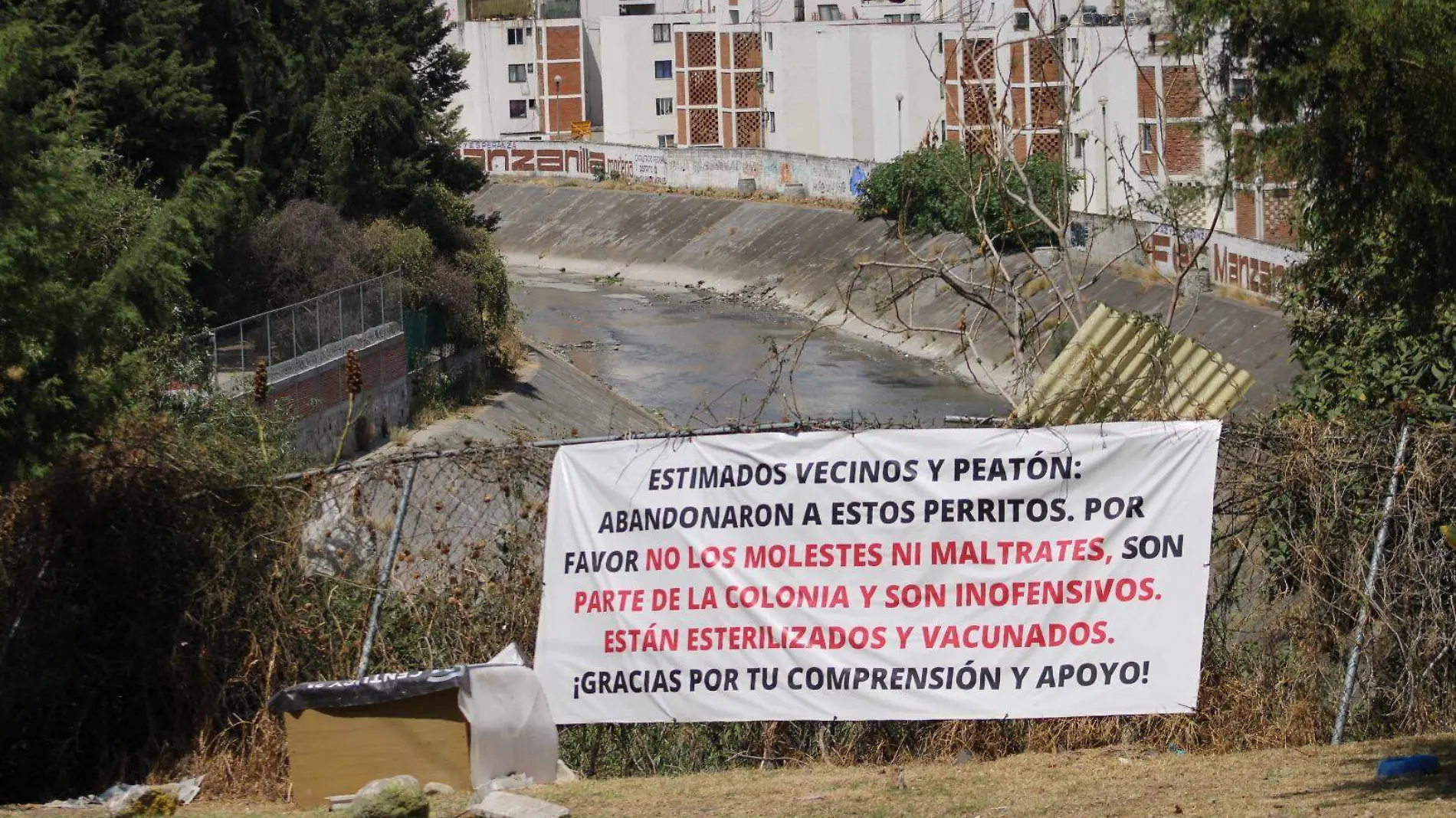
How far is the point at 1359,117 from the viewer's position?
24.8 feet

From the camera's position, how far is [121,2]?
39719mm

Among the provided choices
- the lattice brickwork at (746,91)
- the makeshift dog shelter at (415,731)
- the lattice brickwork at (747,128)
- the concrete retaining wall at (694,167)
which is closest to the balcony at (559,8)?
the concrete retaining wall at (694,167)

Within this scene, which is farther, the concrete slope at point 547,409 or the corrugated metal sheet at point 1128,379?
the concrete slope at point 547,409

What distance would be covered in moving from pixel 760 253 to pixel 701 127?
1097 inches

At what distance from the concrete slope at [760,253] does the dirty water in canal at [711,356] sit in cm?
113

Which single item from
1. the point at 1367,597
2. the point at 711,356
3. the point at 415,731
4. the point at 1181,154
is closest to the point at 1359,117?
the point at 1367,597

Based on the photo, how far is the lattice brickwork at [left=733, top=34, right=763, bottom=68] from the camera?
298 ft

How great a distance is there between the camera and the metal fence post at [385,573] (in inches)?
382

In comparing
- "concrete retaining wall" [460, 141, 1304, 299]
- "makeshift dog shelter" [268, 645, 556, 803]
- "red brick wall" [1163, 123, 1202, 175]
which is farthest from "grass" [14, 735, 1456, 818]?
"red brick wall" [1163, 123, 1202, 175]

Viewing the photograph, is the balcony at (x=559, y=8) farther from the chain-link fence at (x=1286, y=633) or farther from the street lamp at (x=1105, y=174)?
the chain-link fence at (x=1286, y=633)

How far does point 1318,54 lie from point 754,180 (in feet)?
242

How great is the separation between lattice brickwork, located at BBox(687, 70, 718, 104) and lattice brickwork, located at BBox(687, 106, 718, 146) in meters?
0.35

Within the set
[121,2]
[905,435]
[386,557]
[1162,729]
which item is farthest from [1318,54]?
[121,2]

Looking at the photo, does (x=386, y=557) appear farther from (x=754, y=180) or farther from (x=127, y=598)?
(x=754, y=180)
